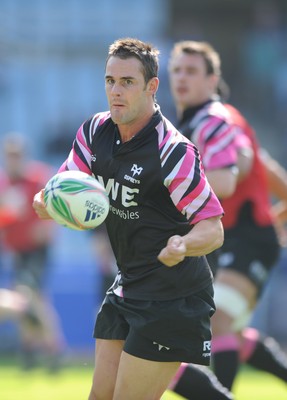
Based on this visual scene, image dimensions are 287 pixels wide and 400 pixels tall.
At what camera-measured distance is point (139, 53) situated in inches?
173

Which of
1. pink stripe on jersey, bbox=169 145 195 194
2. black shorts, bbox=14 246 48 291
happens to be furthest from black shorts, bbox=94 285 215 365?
black shorts, bbox=14 246 48 291

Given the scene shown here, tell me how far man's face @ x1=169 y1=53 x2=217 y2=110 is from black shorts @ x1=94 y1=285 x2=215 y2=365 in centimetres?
178

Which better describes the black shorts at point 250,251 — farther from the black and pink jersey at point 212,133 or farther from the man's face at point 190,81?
the man's face at point 190,81

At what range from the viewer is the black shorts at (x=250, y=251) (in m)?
6.17

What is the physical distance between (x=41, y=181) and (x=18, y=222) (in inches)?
23.5

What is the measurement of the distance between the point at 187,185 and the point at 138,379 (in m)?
0.92

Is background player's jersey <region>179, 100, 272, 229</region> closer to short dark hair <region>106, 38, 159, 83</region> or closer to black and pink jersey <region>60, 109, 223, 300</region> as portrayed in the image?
black and pink jersey <region>60, 109, 223, 300</region>

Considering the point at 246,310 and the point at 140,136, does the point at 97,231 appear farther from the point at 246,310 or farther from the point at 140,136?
the point at 140,136

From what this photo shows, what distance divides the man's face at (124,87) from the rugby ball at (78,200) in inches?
13.3

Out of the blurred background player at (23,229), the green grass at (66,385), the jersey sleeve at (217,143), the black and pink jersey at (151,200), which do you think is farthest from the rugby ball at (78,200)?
the blurred background player at (23,229)

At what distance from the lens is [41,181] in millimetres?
12062

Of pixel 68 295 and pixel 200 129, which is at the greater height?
pixel 200 129

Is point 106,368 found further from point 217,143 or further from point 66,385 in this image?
point 66,385

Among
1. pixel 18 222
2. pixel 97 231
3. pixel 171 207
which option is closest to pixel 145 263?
pixel 171 207
